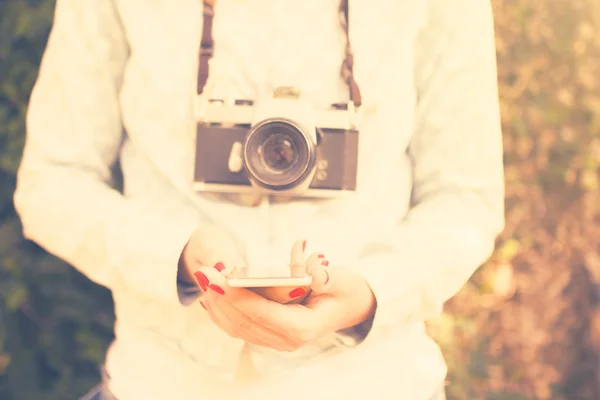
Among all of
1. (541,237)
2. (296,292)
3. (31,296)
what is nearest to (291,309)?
(296,292)

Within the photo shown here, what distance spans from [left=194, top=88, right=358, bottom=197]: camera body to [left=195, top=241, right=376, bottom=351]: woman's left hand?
0.29ft

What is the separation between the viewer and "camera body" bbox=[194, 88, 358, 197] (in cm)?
51

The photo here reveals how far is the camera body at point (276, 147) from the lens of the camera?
51 centimetres

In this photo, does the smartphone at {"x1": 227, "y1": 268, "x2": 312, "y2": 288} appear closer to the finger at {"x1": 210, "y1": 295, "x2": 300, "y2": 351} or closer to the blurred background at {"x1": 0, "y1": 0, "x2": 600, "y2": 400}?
the finger at {"x1": 210, "y1": 295, "x2": 300, "y2": 351}

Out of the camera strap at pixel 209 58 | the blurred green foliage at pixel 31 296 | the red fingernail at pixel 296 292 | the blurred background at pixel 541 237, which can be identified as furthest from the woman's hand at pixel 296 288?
the blurred background at pixel 541 237

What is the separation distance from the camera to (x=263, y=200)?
544 millimetres

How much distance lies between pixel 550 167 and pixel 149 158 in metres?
1.14

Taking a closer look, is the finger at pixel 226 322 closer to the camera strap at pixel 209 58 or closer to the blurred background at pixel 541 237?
the camera strap at pixel 209 58

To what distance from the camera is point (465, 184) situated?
22.2 inches

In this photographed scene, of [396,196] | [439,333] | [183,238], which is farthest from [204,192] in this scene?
[439,333]

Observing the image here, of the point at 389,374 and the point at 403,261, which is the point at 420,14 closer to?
the point at 403,261

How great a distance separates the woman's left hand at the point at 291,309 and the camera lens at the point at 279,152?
3.9 inches

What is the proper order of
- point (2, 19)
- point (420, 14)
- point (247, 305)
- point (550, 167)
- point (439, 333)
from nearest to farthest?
point (247, 305)
point (420, 14)
point (2, 19)
point (439, 333)
point (550, 167)

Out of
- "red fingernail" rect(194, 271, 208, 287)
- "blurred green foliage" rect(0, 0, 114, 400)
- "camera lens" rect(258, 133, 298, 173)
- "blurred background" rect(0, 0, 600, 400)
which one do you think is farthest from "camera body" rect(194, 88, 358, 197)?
"blurred background" rect(0, 0, 600, 400)
